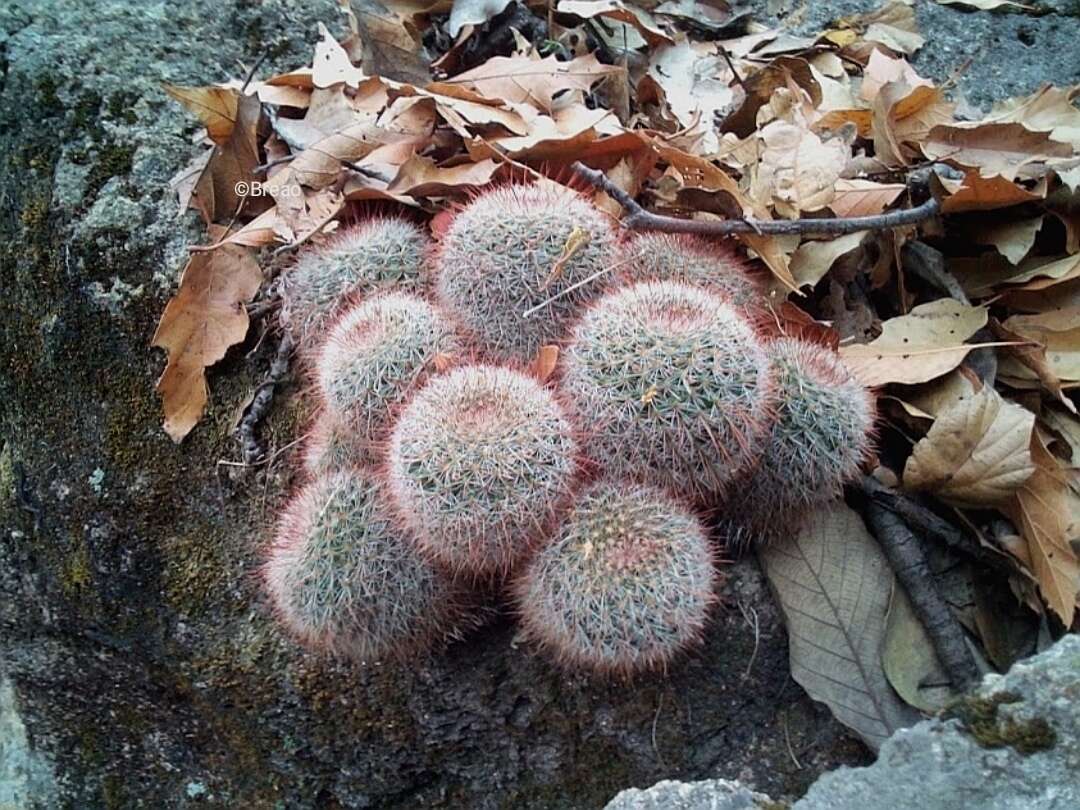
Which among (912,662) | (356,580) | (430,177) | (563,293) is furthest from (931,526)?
Result: (430,177)

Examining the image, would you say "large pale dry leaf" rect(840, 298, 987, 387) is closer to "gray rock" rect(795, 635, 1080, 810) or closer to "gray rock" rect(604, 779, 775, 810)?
"gray rock" rect(795, 635, 1080, 810)

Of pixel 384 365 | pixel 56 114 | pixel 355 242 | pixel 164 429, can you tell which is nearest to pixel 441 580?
pixel 384 365

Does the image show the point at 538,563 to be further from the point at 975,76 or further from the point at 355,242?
the point at 975,76

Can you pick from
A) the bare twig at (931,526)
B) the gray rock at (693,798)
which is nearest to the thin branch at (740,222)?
the bare twig at (931,526)

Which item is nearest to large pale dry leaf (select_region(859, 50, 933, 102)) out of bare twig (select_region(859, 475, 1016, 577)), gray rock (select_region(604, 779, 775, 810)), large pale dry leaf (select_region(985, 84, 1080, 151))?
large pale dry leaf (select_region(985, 84, 1080, 151))

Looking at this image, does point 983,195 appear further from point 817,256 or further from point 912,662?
point 912,662

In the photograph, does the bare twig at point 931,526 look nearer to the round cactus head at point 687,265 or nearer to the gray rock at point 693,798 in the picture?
the round cactus head at point 687,265
